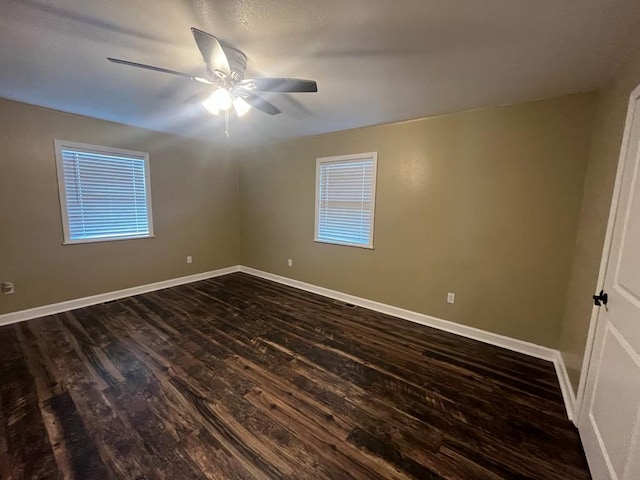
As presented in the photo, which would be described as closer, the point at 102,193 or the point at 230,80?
the point at 230,80

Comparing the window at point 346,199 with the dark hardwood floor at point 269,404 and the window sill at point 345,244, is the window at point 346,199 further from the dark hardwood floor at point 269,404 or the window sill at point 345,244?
the dark hardwood floor at point 269,404

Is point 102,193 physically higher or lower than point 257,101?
lower

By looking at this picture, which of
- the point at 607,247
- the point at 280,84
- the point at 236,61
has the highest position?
the point at 236,61

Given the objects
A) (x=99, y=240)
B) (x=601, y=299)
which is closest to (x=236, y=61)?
(x=601, y=299)

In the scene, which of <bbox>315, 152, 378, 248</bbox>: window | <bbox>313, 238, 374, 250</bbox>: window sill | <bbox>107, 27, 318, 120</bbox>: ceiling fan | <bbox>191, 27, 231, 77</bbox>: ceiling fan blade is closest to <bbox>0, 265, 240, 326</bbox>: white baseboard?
<bbox>313, 238, 374, 250</bbox>: window sill

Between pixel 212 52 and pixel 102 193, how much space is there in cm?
311

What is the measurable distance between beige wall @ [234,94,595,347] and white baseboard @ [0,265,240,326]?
95.5 inches

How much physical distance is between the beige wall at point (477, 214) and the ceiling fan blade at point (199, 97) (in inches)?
69.8

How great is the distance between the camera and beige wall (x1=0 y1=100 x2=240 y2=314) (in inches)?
116

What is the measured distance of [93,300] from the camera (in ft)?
11.7

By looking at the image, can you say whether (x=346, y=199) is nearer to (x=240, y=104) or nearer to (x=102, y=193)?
(x=240, y=104)

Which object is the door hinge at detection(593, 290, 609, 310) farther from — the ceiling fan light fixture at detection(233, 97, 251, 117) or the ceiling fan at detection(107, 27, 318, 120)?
the ceiling fan light fixture at detection(233, 97, 251, 117)

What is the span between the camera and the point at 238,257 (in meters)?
5.37

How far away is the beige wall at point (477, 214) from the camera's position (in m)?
2.39
